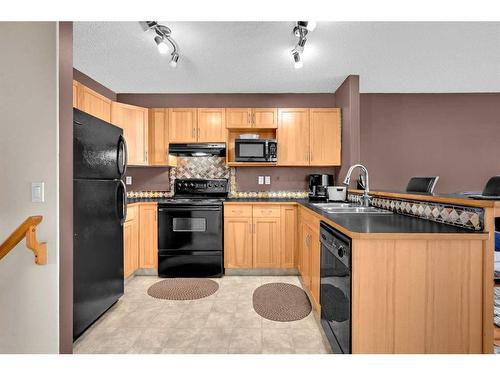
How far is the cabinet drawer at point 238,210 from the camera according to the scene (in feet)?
10.8

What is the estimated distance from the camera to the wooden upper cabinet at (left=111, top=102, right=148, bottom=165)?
11.3 ft

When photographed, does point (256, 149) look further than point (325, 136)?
No

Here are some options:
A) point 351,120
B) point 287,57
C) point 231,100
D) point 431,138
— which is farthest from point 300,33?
point 431,138

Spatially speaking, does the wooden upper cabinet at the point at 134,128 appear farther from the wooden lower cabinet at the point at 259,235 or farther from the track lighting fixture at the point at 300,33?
the track lighting fixture at the point at 300,33

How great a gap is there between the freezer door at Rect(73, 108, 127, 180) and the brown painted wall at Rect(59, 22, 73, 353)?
0.40m

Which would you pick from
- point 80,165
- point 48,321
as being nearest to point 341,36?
point 80,165

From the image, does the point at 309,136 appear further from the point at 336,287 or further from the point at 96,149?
the point at 96,149

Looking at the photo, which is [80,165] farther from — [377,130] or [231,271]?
[377,130]

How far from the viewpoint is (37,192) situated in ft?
4.49

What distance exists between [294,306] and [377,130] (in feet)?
10.0

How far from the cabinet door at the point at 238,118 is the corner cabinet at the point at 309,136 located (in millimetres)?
443

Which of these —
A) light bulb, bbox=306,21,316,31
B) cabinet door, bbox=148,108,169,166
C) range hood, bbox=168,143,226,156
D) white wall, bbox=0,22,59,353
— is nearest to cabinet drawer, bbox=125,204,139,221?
cabinet door, bbox=148,108,169,166

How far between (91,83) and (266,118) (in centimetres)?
240

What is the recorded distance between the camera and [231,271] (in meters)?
3.30
